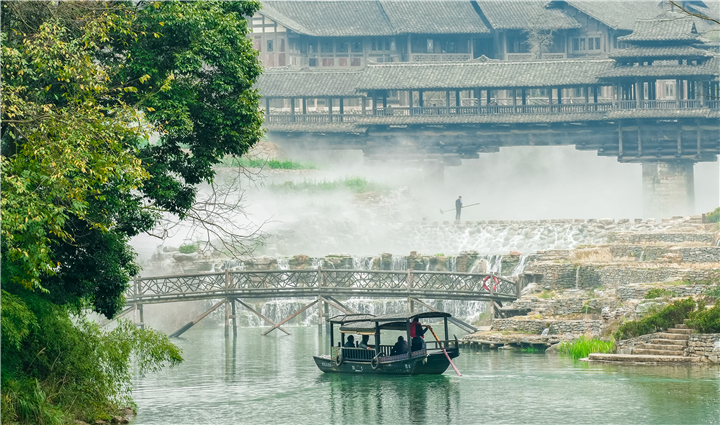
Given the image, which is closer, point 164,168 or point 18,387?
point 18,387

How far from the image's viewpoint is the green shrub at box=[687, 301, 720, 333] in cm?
2669

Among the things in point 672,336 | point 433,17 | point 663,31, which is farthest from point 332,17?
point 672,336

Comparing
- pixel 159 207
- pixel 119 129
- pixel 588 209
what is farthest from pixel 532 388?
pixel 588 209

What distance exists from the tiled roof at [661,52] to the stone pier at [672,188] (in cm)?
520

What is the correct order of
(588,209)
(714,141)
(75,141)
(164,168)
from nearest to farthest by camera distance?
1. (75,141)
2. (164,168)
3. (714,141)
4. (588,209)

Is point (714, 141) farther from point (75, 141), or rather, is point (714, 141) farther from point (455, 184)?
point (75, 141)

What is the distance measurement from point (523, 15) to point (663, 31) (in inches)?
550

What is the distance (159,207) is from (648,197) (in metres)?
39.3

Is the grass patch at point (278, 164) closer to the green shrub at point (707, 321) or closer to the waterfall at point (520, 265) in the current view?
the waterfall at point (520, 265)

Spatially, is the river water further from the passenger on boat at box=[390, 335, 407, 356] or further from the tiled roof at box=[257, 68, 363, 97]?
the tiled roof at box=[257, 68, 363, 97]

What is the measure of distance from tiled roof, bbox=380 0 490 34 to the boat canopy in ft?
136

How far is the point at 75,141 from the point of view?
17375mm

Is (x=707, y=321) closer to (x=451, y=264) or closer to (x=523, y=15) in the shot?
(x=451, y=264)

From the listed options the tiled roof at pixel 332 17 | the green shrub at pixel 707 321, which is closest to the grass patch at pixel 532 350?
the green shrub at pixel 707 321
